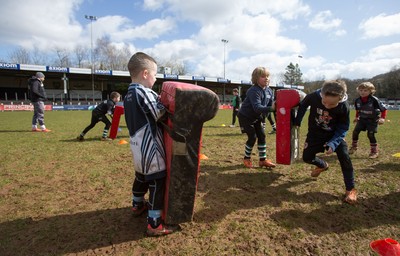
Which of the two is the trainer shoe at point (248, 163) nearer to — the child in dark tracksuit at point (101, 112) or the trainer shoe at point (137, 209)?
the trainer shoe at point (137, 209)

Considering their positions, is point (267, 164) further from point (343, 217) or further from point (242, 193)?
point (343, 217)

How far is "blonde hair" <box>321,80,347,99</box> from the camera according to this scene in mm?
3424

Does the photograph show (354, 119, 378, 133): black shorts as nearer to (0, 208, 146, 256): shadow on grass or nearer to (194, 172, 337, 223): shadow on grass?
(194, 172, 337, 223): shadow on grass

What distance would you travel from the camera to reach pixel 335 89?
344cm

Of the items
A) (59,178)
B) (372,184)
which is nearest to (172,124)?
(59,178)

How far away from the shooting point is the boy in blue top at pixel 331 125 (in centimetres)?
349

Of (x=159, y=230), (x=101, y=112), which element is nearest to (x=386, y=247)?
(x=159, y=230)

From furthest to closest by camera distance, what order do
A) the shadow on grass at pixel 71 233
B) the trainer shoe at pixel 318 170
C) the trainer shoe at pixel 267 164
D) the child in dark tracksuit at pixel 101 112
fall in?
the child in dark tracksuit at pixel 101 112
the trainer shoe at pixel 267 164
the trainer shoe at pixel 318 170
the shadow on grass at pixel 71 233

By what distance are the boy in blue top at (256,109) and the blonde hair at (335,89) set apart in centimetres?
117

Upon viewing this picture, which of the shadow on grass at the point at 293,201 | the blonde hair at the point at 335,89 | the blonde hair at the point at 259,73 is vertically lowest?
the shadow on grass at the point at 293,201

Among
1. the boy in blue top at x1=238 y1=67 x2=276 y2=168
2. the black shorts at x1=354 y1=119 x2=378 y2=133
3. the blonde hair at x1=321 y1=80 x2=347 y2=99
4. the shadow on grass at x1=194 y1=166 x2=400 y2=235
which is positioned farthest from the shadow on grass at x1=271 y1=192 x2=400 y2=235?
the black shorts at x1=354 y1=119 x2=378 y2=133

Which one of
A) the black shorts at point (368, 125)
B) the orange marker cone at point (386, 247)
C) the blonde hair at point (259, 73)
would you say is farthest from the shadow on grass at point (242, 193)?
the black shorts at point (368, 125)

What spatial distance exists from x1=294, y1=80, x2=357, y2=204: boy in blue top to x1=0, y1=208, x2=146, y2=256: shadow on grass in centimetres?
267

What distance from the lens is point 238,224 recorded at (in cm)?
290
